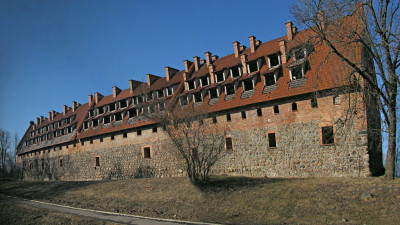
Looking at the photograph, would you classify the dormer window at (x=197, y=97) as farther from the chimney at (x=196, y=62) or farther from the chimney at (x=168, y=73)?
the chimney at (x=168, y=73)

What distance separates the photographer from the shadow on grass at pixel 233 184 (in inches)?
912

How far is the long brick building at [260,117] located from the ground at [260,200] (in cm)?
229

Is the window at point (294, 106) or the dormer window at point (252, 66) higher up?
the dormer window at point (252, 66)

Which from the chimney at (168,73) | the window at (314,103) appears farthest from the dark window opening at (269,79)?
the chimney at (168,73)

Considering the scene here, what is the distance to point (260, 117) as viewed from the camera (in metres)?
27.2

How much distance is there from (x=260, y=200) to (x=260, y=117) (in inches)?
362

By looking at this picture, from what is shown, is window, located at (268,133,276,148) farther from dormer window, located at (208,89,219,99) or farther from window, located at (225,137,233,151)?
dormer window, located at (208,89,219,99)

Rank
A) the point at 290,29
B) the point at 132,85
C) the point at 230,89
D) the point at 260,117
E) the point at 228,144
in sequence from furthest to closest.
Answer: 1. the point at 132,85
2. the point at 230,89
3. the point at 228,144
4. the point at 290,29
5. the point at 260,117

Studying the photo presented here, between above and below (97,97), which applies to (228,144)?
below

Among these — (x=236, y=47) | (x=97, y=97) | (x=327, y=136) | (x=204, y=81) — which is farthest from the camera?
(x=97, y=97)

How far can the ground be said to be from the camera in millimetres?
16094

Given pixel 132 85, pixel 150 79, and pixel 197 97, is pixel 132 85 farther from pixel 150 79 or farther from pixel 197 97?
pixel 197 97

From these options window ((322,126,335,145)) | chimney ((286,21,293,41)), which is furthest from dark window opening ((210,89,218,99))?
window ((322,126,335,145))

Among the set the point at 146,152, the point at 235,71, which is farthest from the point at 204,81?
the point at 146,152
